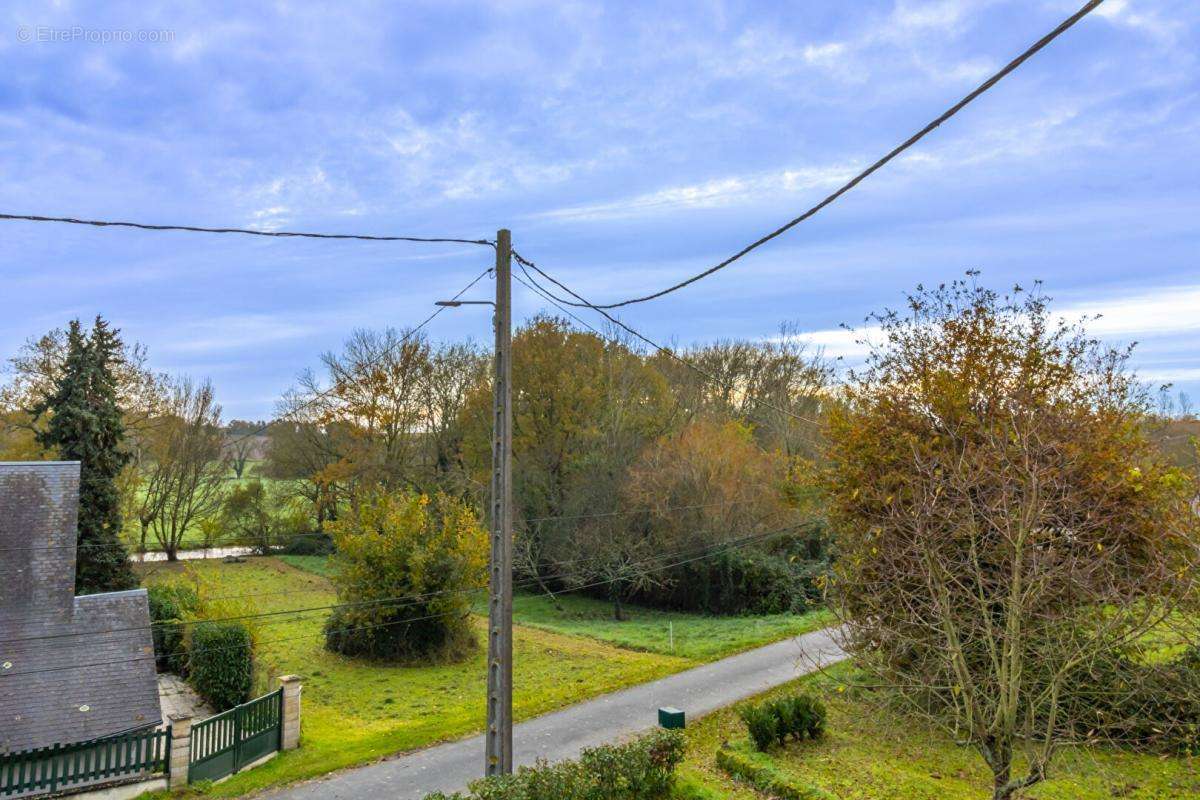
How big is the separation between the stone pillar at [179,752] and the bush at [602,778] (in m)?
5.61

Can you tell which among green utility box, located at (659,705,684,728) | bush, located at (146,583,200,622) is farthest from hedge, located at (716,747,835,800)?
bush, located at (146,583,200,622)

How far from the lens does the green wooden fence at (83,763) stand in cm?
1178

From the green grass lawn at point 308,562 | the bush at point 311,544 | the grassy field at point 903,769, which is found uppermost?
the grassy field at point 903,769

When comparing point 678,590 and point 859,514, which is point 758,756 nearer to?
point 859,514

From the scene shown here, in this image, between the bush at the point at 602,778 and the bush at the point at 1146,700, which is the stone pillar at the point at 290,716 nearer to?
the bush at the point at 602,778

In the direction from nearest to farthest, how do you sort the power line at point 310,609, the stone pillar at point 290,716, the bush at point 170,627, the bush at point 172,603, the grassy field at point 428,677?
the grassy field at point 428,677
the power line at point 310,609
the stone pillar at point 290,716
the bush at point 170,627
the bush at point 172,603

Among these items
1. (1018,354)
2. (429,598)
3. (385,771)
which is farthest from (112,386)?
(1018,354)

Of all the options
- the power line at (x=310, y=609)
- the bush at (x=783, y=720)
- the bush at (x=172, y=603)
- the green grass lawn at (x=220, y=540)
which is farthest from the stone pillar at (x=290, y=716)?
the green grass lawn at (x=220, y=540)

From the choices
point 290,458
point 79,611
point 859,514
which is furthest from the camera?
point 290,458

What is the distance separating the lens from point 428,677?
A: 2217 centimetres

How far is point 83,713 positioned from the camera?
516 inches

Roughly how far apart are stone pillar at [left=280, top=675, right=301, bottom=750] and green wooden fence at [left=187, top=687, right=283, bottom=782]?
8 cm

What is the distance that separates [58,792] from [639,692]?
10847 millimetres

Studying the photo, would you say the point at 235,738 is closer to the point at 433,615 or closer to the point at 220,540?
the point at 433,615
